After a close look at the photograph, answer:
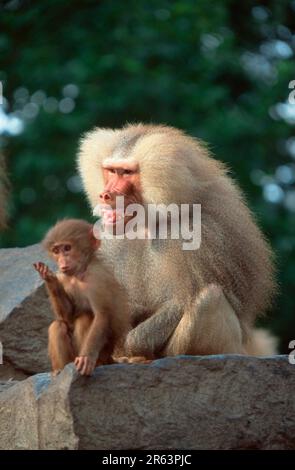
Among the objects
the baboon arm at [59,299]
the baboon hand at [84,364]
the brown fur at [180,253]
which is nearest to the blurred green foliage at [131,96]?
the brown fur at [180,253]

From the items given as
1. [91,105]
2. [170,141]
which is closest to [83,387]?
[170,141]

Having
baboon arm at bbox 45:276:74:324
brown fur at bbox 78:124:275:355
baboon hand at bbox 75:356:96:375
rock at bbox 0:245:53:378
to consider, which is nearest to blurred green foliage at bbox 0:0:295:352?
rock at bbox 0:245:53:378

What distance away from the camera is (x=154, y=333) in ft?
16.8

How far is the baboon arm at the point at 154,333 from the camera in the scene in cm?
511

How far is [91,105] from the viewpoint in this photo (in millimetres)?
11000

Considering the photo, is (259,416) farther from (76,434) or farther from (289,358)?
(76,434)

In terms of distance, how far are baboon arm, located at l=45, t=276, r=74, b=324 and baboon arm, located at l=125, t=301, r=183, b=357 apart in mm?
612

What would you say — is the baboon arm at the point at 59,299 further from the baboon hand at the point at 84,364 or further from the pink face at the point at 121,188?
the pink face at the point at 121,188

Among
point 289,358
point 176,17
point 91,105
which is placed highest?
point 176,17

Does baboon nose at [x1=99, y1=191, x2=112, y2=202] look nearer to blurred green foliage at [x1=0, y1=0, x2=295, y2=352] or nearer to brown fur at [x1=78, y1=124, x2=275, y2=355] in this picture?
brown fur at [x1=78, y1=124, x2=275, y2=355]

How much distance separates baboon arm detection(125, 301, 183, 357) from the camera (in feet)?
16.8

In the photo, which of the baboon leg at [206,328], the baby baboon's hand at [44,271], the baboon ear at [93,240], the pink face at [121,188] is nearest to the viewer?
the baby baboon's hand at [44,271]

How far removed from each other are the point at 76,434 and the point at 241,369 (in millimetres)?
773

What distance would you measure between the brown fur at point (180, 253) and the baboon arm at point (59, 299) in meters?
0.63
